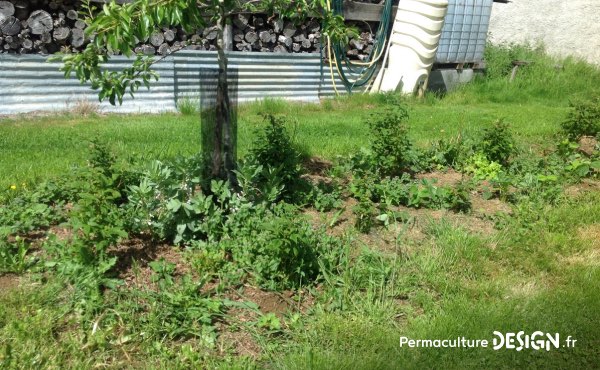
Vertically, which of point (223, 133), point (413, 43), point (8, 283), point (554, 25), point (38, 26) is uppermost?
point (554, 25)

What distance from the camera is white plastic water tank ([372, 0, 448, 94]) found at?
34.7 ft

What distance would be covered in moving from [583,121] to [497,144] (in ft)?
5.03

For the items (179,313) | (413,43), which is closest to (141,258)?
(179,313)

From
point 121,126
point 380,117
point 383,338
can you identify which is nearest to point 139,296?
point 383,338

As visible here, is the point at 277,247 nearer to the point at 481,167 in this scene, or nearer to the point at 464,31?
the point at 481,167

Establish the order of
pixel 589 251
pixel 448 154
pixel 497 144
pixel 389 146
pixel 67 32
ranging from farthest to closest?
pixel 67 32
pixel 448 154
pixel 497 144
pixel 389 146
pixel 589 251

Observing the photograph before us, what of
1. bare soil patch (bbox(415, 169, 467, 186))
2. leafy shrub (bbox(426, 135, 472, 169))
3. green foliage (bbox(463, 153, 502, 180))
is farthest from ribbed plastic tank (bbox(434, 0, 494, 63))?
bare soil patch (bbox(415, 169, 467, 186))

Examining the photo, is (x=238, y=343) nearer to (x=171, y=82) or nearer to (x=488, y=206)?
(x=488, y=206)

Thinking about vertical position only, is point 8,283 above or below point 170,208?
below

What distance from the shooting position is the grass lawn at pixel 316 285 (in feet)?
10.5

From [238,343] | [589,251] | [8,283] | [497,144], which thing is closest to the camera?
[238,343]

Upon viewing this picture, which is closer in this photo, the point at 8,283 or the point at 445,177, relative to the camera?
the point at 8,283

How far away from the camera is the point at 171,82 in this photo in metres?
8.79

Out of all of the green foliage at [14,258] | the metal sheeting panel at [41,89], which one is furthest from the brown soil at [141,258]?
the metal sheeting panel at [41,89]
